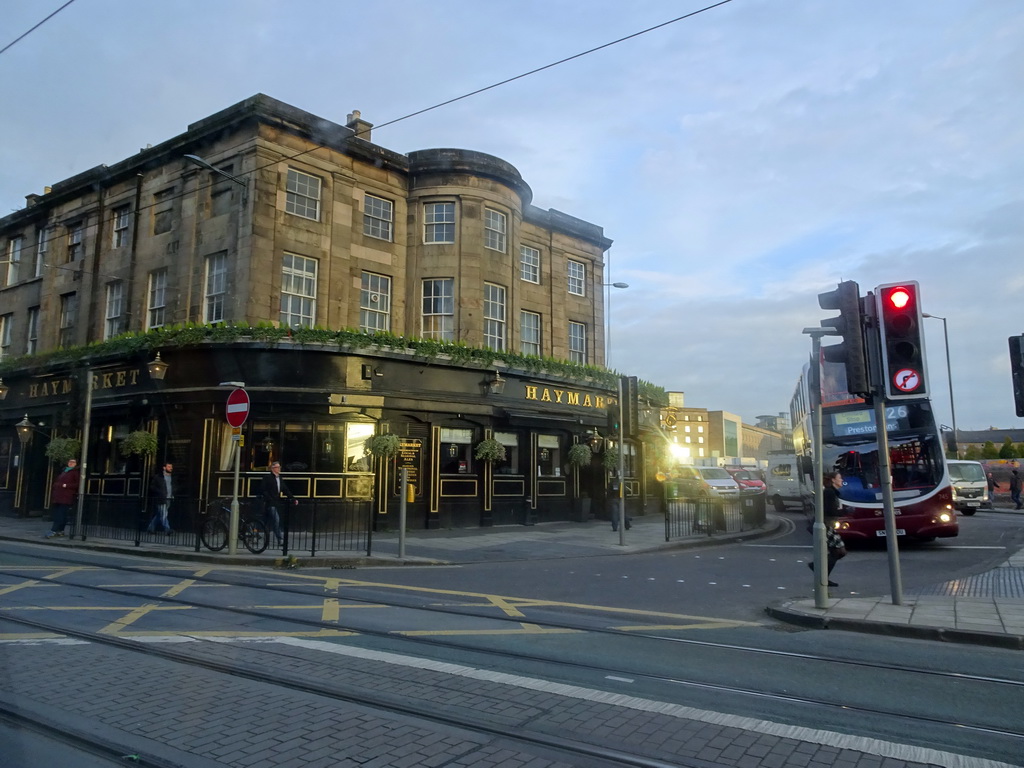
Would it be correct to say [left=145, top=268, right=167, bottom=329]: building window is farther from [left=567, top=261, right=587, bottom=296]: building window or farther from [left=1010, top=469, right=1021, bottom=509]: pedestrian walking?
[left=1010, top=469, right=1021, bottom=509]: pedestrian walking

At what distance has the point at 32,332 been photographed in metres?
28.2

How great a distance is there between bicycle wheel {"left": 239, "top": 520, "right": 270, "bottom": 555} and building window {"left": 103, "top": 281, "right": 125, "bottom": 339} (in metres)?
12.1

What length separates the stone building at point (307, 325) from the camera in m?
19.9

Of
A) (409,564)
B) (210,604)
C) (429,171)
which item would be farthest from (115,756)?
(429,171)

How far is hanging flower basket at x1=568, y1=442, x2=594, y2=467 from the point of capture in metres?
24.7

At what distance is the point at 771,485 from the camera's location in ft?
119

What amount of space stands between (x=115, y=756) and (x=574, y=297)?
1017 inches

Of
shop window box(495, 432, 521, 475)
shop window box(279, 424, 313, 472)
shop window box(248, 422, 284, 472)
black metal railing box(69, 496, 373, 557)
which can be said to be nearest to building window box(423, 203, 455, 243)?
shop window box(495, 432, 521, 475)

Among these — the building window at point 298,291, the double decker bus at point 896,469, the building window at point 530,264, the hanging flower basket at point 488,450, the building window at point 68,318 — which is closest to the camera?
the double decker bus at point 896,469

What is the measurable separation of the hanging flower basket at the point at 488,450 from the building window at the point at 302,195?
26.7 ft

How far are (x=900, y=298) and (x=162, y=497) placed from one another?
16230 millimetres

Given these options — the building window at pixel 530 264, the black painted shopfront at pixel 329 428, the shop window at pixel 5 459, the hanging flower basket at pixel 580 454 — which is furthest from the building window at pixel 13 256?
the hanging flower basket at pixel 580 454

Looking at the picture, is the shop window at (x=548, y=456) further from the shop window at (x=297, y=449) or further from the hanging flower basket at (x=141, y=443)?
the hanging flower basket at (x=141, y=443)

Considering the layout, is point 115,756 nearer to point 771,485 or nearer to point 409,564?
point 409,564
